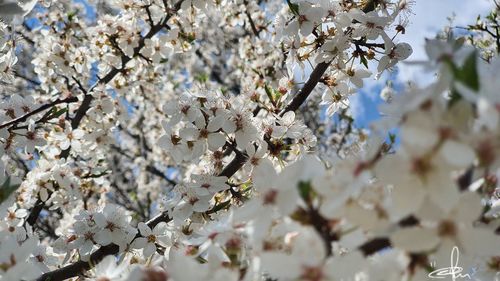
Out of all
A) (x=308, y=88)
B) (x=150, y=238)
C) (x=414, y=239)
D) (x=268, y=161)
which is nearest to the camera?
(x=414, y=239)

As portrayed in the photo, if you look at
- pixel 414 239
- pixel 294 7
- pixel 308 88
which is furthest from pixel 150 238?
pixel 414 239

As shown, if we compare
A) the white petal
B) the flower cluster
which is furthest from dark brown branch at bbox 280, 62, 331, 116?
the white petal

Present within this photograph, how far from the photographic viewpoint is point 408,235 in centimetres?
96

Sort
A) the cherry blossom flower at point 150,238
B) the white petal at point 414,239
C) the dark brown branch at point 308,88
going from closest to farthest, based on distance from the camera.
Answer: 1. the white petal at point 414,239
2. the cherry blossom flower at point 150,238
3. the dark brown branch at point 308,88

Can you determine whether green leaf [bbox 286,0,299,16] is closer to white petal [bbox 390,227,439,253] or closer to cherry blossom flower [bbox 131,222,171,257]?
cherry blossom flower [bbox 131,222,171,257]

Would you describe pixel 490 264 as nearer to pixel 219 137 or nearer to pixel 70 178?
pixel 219 137

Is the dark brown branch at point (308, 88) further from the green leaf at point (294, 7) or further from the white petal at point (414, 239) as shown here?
the white petal at point (414, 239)

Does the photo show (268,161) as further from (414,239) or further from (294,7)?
(414,239)

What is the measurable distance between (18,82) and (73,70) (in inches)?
199

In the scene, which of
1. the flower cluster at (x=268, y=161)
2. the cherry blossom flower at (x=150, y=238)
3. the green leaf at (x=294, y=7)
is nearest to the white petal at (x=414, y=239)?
the flower cluster at (x=268, y=161)

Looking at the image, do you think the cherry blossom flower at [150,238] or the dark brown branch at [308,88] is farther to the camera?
the dark brown branch at [308,88]

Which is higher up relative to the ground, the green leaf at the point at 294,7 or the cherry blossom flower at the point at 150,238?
the green leaf at the point at 294,7

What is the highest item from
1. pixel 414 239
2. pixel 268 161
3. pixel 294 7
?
pixel 414 239

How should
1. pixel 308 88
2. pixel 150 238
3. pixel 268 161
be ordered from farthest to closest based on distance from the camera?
pixel 308 88
pixel 150 238
pixel 268 161
